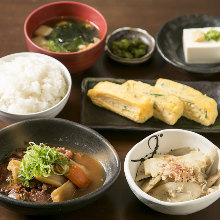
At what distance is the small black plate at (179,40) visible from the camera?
9.25ft

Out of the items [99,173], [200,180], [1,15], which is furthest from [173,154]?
[1,15]

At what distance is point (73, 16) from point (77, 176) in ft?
4.41

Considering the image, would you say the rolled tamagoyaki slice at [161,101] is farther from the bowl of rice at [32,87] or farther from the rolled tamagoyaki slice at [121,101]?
the bowl of rice at [32,87]

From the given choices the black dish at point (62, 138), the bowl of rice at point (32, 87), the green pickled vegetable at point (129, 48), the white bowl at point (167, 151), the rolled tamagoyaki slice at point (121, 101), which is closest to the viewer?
the white bowl at point (167, 151)

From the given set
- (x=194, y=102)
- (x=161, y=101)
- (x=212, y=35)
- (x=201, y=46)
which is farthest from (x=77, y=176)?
(x=212, y=35)

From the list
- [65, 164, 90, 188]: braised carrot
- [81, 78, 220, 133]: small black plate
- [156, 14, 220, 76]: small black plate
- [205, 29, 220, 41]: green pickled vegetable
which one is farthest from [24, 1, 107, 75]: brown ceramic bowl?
[65, 164, 90, 188]: braised carrot

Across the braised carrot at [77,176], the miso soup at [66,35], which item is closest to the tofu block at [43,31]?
the miso soup at [66,35]

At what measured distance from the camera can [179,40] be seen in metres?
3.13

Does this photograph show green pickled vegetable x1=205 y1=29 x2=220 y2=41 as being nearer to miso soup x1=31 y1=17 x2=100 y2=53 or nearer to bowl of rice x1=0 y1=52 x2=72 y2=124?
miso soup x1=31 y1=17 x2=100 y2=53

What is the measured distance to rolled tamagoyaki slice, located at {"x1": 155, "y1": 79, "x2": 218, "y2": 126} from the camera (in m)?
2.52

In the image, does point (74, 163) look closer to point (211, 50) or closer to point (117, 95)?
point (117, 95)

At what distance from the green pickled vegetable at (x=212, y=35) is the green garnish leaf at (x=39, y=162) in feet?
4.61

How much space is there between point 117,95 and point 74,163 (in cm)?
58

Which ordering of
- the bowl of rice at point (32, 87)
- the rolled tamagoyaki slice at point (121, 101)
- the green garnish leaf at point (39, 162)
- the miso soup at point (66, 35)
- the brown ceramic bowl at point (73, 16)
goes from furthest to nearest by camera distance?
Result: the miso soup at point (66, 35)
the brown ceramic bowl at point (73, 16)
the rolled tamagoyaki slice at point (121, 101)
the bowl of rice at point (32, 87)
the green garnish leaf at point (39, 162)
